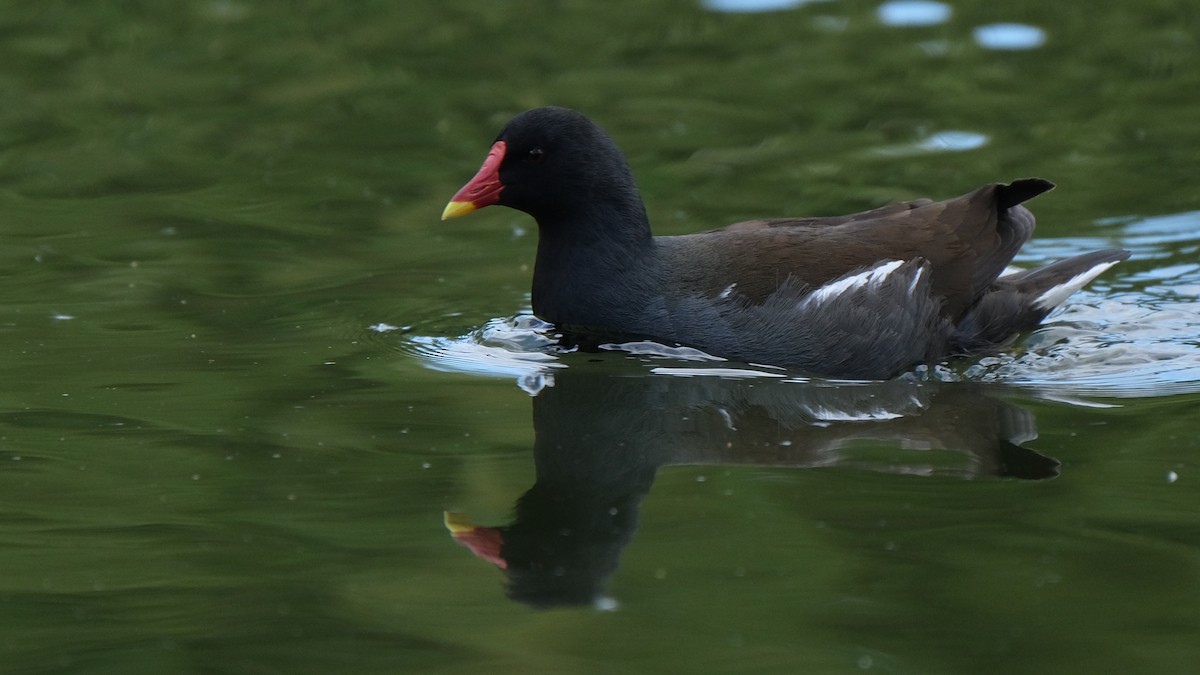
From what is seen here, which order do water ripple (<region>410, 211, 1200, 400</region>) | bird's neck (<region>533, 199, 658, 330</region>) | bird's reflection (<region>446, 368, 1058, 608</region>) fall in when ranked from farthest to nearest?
bird's neck (<region>533, 199, 658, 330</region>) → water ripple (<region>410, 211, 1200, 400</region>) → bird's reflection (<region>446, 368, 1058, 608</region>)

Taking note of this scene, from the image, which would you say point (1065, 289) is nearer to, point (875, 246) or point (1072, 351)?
point (1072, 351)

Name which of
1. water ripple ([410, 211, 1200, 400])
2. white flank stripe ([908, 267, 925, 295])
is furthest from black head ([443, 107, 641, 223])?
white flank stripe ([908, 267, 925, 295])

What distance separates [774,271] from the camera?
6.07m

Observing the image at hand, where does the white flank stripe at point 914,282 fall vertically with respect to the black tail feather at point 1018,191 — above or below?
below

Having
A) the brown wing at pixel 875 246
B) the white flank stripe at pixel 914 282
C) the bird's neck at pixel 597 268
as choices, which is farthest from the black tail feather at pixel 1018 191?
the bird's neck at pixel 597 268

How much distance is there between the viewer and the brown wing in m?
6.10

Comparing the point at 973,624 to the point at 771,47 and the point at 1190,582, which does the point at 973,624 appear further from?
the point at 771,47

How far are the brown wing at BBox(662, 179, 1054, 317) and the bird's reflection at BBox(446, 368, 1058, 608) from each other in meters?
0.47

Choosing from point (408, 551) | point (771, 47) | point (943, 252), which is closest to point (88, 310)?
point (408, 551)

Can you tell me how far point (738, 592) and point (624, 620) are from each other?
306mm

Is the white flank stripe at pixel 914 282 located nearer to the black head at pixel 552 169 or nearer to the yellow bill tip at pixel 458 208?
the black head at pixel 552 169

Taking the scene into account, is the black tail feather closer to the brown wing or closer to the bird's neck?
the brown wing

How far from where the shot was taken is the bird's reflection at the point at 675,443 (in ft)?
13.5

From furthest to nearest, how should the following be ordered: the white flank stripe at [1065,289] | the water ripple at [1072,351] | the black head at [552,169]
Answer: the white flank stripe at [1065,289] < the black head at [552,169] < the water ripple at [1072,351]
